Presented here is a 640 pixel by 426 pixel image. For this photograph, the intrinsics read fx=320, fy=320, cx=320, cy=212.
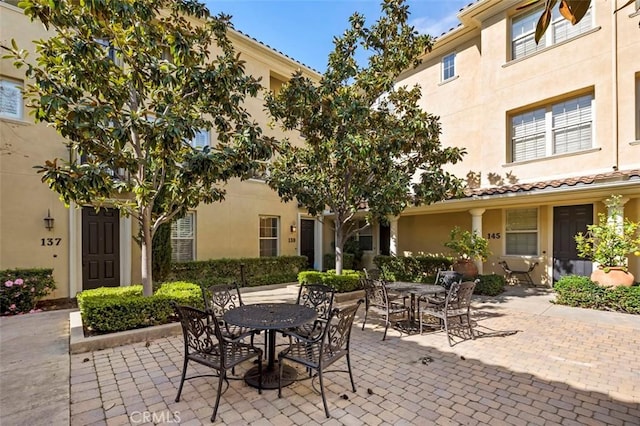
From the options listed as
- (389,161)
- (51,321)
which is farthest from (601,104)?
(51,321)

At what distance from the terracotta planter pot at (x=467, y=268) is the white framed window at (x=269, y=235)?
698 centimetres

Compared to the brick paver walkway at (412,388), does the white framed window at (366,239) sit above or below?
above

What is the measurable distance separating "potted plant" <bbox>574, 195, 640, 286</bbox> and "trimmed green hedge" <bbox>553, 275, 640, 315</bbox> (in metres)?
0.24

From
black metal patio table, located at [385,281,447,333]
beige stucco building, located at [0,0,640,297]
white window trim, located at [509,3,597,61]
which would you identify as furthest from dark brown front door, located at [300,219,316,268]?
white window trim, located at [509,3,597,61]

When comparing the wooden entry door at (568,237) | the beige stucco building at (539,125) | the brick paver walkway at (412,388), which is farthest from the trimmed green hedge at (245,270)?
the wooden entry door at (568,237)

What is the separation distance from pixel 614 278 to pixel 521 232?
Result: 3183 mm

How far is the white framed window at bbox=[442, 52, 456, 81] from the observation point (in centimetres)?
1266

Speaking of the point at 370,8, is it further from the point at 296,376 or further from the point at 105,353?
the point at 105,353

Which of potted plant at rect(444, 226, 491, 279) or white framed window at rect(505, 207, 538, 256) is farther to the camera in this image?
white framed window at rect(505, 207, 538, 256)

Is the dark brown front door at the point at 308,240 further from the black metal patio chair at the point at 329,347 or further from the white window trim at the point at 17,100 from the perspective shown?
the black metal patio chair at the point at 329,347

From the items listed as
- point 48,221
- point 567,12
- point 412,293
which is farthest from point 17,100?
point 567,12

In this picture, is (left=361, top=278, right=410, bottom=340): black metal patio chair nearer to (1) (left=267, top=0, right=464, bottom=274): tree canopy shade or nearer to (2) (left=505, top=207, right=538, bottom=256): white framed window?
(1) (left=267, top=0, right=464, bottom=274): tree canopy shade

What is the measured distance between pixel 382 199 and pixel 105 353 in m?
6.34

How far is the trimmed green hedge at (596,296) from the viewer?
7250 mm
